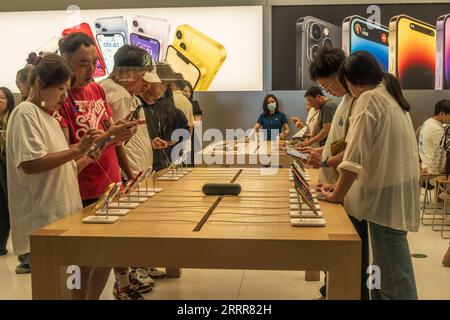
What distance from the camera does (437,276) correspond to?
330cm

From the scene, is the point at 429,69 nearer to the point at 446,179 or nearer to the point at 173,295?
the point at 446,179

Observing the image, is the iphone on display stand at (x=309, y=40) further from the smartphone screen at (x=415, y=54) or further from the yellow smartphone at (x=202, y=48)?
the yellow smartphone at (x=202, y=48)

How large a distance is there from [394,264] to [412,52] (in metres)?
4.06

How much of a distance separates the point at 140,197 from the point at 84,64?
61 centimetres

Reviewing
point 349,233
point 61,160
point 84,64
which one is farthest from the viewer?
point 84,64

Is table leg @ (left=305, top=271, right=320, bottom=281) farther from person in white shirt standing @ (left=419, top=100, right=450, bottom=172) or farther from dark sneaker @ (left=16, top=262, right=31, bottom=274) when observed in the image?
person in white shirt standing @ (left=419, top=100, right=450, bottom=172)

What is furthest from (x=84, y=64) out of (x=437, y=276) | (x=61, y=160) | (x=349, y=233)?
(x=437, y=276)

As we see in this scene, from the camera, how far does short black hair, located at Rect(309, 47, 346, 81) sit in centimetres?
259

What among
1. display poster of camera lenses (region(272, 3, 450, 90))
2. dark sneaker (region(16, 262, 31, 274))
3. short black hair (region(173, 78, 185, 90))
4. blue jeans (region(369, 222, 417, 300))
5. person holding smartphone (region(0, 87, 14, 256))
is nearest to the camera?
blue jeans (region(369, 222, 417, 300))

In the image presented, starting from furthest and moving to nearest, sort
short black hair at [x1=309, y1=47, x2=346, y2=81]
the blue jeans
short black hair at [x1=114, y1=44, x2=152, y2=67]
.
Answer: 1. short black hair at [x1=114, y1=44, x2=152, y2=67]
2. short black hair at [x1=309, y1=47, x2=346, y2=81]
3. the blue jeans

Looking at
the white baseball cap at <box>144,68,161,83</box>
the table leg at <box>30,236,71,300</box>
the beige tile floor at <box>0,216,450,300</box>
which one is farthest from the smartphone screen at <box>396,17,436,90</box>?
the table leg at <box>30,236,71,300</box>

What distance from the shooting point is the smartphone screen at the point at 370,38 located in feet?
18.5

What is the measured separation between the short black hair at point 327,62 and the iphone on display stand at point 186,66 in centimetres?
344

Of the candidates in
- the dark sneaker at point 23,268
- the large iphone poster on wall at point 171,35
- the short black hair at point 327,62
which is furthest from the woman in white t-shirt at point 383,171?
the large iphone poster on wall at point 171,35
